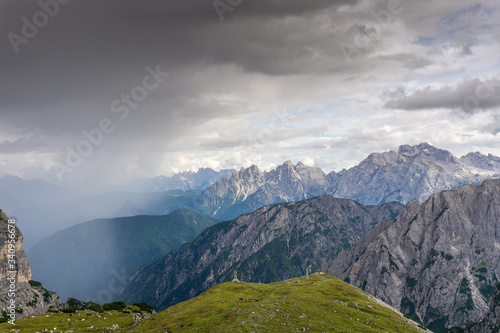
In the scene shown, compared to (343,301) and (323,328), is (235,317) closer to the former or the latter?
(323,328)

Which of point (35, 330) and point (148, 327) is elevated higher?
point (35, 330)

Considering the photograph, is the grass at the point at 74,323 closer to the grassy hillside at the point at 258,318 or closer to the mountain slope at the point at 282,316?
the grassy hillside at the point at 258,318

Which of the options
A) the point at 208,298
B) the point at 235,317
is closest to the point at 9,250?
the point at 208,298

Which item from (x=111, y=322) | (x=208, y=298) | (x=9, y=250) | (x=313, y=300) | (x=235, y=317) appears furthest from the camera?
(x=9, y=250)

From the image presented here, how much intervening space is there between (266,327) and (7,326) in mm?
77920

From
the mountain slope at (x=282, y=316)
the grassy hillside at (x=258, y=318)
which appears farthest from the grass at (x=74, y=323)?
the mountain slope at (x=282, y=316)

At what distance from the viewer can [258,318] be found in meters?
83.0

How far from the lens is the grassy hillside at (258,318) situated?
265 ft

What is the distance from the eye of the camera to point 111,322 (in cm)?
10138

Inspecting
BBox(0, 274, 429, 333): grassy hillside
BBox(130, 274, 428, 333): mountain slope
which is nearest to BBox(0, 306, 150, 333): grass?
BBox(0, 274, 429, 333): grassy hillside

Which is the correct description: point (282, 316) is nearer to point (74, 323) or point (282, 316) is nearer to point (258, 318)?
point (258, 318)

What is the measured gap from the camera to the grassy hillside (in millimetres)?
80812

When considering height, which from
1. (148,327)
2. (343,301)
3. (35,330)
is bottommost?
(343,301)

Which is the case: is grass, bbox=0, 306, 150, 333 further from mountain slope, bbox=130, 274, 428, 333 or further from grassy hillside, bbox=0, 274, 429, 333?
mountain slope, bbox=130, 274, 428, 333
